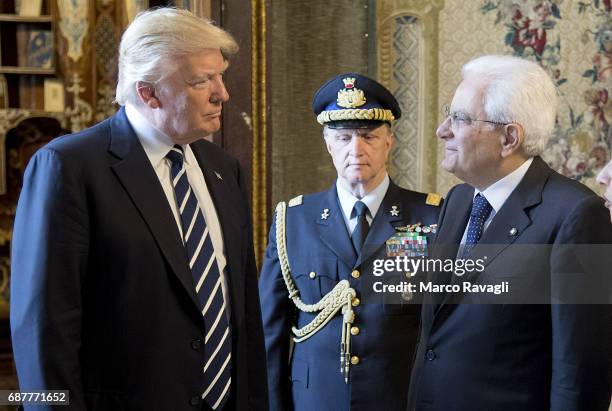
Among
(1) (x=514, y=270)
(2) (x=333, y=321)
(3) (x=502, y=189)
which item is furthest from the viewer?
(2) (x=333, y=321)

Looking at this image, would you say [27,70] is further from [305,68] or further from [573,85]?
[573,85]

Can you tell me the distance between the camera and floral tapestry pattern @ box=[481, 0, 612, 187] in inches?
158

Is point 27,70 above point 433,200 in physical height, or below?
above

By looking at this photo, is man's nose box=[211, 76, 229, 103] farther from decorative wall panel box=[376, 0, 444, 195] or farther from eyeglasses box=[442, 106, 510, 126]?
decorative wall panel box=[376, 0, 444, 195]

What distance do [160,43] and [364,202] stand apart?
1.00 metres

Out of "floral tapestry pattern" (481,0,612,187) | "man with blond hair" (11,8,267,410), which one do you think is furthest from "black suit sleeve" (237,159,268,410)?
"floral tapestry pattern" (481,0,612,187)

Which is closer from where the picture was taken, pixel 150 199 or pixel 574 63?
pixel 150 199

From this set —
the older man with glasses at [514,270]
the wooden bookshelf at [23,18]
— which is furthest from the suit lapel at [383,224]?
the wooden bookshelf at [23,18]

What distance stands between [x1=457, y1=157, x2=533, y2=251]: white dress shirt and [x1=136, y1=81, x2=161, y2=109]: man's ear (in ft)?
2.63

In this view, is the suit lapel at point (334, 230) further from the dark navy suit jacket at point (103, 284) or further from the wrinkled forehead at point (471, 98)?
the dark navy suit jacket at point (103, 284)

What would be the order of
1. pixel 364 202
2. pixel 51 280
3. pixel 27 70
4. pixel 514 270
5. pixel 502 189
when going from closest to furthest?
1. pixel 51 280
2. pixel 514 270
3. pixel 502 189
4. pixel 364 202
5. pixel 27 70

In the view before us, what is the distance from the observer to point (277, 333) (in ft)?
9.21

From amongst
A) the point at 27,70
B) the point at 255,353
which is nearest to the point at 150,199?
the point at 255,353

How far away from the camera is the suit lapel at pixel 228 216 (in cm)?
210
